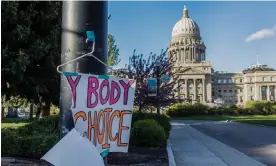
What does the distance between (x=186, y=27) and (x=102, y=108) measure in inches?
5180

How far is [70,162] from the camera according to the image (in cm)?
255

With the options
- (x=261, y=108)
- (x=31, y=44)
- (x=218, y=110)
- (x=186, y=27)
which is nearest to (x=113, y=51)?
(x=31, y=44)

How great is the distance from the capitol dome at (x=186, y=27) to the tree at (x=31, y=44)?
12012cm

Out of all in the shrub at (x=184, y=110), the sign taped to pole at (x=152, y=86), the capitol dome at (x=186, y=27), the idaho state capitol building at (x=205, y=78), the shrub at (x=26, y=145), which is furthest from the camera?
the capitol dome at (x=186, y=27)

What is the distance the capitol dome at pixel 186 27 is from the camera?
5162 inches

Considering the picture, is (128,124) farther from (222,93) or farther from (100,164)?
(222,93)

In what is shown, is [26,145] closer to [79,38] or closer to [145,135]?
[145,135]

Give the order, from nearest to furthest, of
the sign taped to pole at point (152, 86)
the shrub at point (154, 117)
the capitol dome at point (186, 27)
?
1. the shrub at point (154, 117)
2. the sign taped to pole at point (152, 86)
3. the capitol dome at point (186, 27)

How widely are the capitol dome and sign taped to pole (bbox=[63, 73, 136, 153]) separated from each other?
129 meters

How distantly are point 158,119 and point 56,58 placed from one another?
538 centimetres

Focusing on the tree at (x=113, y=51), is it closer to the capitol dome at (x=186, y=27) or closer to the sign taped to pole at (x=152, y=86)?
the sign taped to pole at (x=152, y=86)

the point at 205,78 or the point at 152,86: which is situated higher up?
the point at 205,78

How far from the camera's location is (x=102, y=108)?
9.96ft

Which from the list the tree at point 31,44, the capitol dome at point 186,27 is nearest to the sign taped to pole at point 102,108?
the tree at point 31,44
